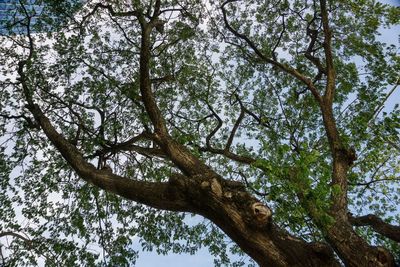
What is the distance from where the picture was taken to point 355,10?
10375 millimetres

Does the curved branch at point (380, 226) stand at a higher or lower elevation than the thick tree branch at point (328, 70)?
lower

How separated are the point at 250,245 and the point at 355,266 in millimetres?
1453

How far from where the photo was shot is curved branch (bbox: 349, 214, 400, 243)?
286 inches

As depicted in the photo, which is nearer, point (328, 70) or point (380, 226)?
point (380, 226)

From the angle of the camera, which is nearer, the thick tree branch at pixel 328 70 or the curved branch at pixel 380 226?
the curved branch at pixel 380 226

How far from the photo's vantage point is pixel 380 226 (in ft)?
24.8

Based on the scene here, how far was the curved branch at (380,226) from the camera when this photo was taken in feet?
23.8

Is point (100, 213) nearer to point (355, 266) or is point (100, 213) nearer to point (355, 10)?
point (355, 266)

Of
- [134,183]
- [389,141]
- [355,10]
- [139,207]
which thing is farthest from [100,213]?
[355,10]

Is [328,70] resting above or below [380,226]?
above

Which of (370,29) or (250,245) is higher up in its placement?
(370,29)

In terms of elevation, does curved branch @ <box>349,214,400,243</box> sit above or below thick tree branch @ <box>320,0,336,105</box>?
below

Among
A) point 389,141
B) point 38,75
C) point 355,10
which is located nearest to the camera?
point 389,141

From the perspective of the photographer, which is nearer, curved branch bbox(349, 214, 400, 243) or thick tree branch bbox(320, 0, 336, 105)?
curved branch bbox(349, 214, 400, 243)
